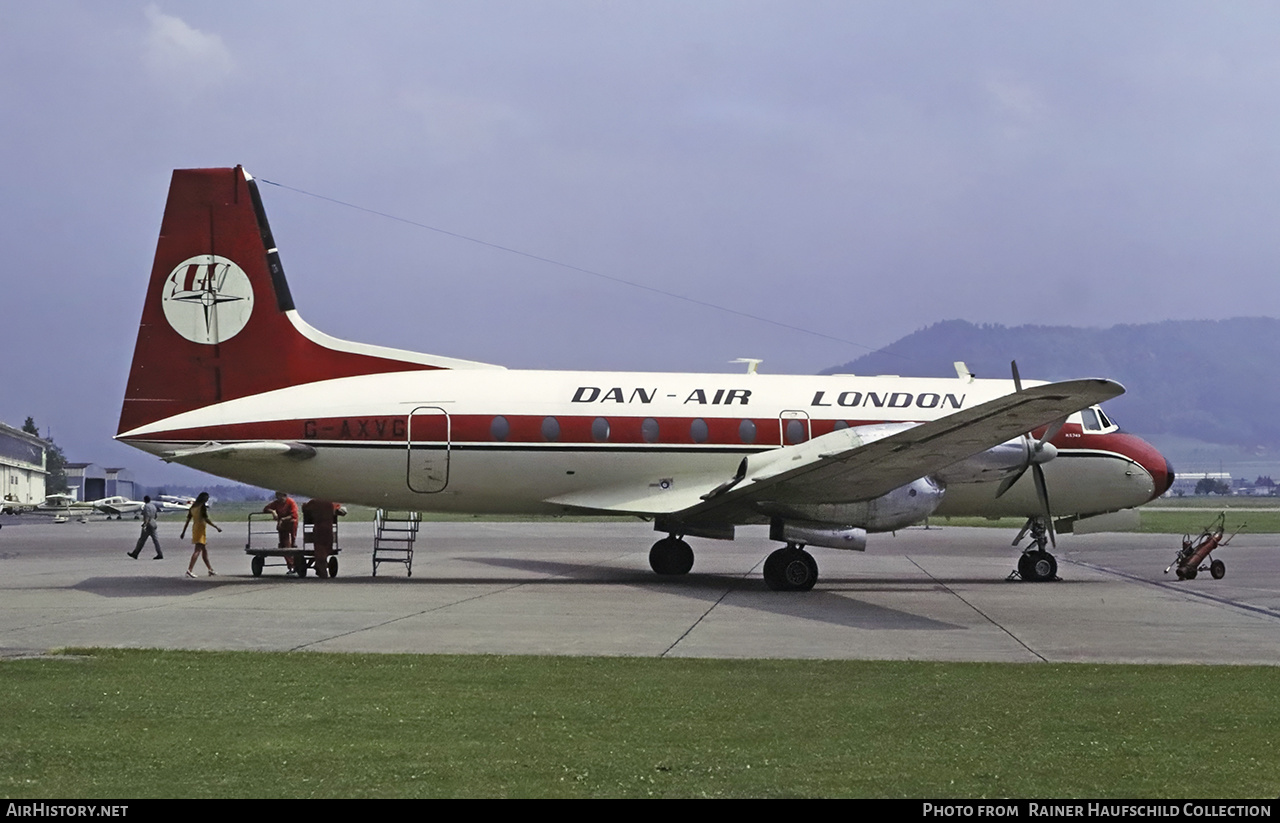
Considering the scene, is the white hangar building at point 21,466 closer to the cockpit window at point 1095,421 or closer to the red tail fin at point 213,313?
the red tail fin at point 213,313

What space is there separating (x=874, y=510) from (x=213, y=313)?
12218 mm

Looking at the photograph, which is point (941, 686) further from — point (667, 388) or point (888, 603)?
point (667, 388)

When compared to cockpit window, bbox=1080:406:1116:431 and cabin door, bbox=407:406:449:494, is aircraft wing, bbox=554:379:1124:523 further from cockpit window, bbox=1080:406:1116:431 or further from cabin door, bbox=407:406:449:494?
cockpit window, bbox=1080:406:1116:431

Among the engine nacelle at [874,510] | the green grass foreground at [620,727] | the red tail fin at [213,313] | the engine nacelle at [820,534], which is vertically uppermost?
the red tail fin at [213,313]

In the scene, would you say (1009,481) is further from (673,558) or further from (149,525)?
(149,525)

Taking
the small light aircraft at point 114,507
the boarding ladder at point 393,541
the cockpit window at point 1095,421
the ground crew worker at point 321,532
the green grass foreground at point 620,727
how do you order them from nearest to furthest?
the green grass foreground at point 620,727, the ground crew worker at point 321,532, the boarding ladder at point 393,541, the cockpit window at point 1095,421, the small light aircraft at point 114,507

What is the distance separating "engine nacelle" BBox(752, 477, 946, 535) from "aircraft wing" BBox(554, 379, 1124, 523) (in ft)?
0.48

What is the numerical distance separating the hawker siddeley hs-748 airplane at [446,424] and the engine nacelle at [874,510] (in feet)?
0.10

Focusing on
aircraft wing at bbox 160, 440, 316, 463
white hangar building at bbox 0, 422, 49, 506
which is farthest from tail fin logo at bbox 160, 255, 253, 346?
white hangar building at bbox 0, 422, 49, 506

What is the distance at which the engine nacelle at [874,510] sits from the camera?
67.7ft

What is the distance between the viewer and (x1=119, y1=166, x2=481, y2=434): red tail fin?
72.0 feet

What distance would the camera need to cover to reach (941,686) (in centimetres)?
1111

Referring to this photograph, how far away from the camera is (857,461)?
18.6m

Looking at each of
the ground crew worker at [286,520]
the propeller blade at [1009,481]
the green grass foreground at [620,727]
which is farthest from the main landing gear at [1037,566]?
the ground crew worker at [286,520]
